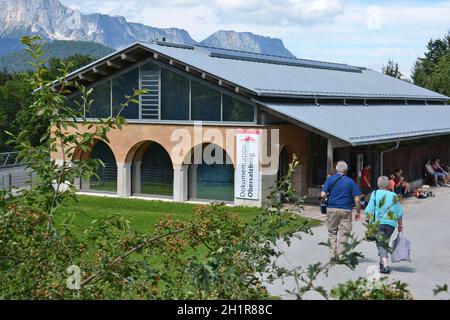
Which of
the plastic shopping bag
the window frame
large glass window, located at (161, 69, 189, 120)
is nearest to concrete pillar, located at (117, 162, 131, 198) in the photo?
the window frame

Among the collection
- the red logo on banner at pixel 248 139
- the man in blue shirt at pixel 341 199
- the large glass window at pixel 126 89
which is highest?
the large glass window at pixel 126 89

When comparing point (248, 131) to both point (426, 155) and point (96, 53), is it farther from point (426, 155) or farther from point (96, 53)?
point (96, 53)

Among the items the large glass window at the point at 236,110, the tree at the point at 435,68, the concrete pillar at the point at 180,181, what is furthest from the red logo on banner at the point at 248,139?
the tree at the point at 435,68

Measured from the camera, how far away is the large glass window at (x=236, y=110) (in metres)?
22.1

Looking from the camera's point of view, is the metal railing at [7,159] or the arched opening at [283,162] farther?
the metal railing at [7,159]

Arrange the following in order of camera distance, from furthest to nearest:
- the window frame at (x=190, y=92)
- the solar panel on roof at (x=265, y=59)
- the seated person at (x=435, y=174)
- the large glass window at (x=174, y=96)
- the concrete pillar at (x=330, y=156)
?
the seated person at (x=435, y=174) → the solar panel on roof at (x=265, y=59) → the large glass window at (x=174, y=96) → the window frame at (x=190, y=92) → the concrete pillar at (x=330, y=156)

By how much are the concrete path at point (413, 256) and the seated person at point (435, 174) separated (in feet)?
26.0

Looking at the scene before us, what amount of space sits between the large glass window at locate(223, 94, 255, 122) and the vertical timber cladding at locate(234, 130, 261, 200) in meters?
0.49

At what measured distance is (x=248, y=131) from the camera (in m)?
21.9

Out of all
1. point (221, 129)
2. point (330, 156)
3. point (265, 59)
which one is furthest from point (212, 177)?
point (265, 59)

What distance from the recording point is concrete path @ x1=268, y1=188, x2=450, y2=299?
1102 cm

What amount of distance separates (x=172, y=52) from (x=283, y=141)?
16.6ft

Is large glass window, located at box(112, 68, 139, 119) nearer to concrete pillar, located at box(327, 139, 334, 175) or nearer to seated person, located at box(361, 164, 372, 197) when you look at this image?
concrete pillar, located at box(327, 139, 334, 175)

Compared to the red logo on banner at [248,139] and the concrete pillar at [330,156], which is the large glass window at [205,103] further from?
the concrete pillar at [330,156]
